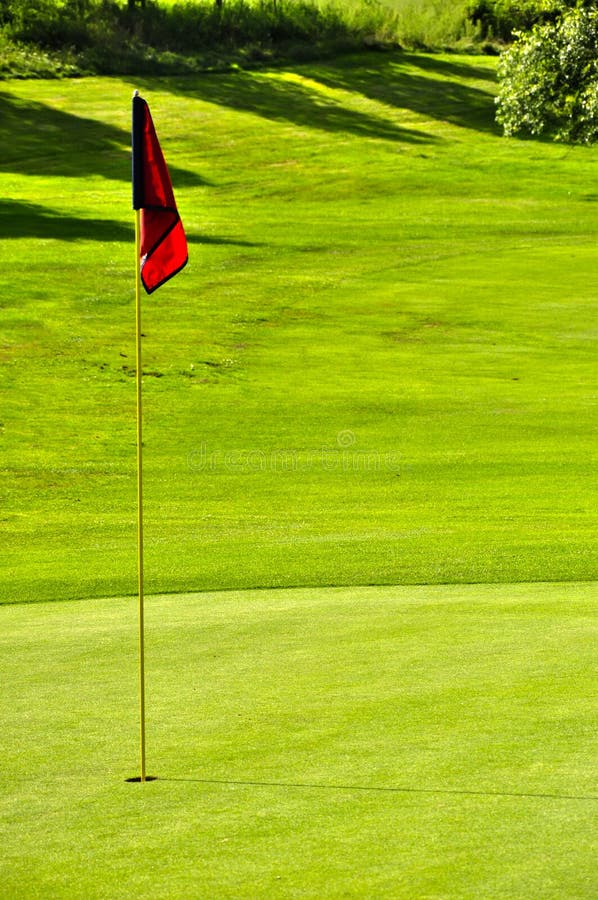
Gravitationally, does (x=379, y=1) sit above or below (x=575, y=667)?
above

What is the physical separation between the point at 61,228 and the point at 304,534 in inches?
1070

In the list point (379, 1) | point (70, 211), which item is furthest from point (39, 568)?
point (379, 1)

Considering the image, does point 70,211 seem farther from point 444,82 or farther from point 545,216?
point 444,82

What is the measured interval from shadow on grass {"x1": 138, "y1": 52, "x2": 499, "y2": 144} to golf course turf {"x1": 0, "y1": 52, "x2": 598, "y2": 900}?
27.1 ft

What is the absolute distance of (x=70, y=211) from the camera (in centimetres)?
4500

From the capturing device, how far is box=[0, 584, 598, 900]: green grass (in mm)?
5359

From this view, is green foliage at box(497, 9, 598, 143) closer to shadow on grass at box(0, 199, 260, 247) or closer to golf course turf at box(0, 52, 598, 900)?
golf course turf at box(0, 52, 598, 900)

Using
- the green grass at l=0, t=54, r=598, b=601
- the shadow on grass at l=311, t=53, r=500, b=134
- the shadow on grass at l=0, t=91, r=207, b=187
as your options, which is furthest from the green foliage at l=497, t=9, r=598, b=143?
the shadow on grass at l=311, t=53, r=500, b=134

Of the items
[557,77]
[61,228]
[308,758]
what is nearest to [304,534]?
[308,758]

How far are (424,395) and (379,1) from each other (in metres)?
62.3

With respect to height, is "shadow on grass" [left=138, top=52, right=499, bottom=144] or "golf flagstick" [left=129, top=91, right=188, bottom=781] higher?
"golf flagstick" [left=129, top=91, right=188, bottom=781]

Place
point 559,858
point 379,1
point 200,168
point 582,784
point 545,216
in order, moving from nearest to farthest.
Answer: point 559,858
point 582,784
point 545,216
point 200,168
point 379,1

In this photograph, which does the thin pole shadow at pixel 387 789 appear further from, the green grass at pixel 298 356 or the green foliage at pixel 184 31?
the green foliage at pixel 184 31

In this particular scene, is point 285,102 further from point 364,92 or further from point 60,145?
point 60,145
